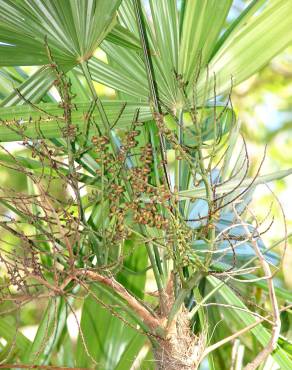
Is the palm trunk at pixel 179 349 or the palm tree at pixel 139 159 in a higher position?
the palm tree at pixel 139 159

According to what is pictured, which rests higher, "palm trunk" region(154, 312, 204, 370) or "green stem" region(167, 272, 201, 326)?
"green stem" region(167, 272, 201, 326)

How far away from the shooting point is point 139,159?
843 millimetres

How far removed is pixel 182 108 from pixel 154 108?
0.17 metres

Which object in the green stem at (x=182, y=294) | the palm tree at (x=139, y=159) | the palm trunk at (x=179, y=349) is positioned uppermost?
the palm tree at (x=139, y=159)

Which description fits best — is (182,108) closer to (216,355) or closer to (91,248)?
(91,248)

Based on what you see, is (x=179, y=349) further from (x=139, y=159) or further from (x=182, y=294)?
(x=139, y=159)

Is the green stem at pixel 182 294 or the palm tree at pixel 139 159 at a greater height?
the palm tree at pixel 139 159

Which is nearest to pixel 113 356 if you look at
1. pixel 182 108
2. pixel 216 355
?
pixel 216 355

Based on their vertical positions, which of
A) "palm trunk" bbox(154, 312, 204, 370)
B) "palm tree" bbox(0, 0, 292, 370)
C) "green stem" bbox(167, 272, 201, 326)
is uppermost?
"palm tree" bbox(0, 0, 292, 370)

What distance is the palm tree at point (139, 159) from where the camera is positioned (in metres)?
0.76

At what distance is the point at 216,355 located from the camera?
1.48 metres

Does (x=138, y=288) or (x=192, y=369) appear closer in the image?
(x=192, y=369)

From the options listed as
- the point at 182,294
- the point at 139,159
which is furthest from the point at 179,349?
the point at 139,159

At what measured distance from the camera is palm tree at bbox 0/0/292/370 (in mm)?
760
